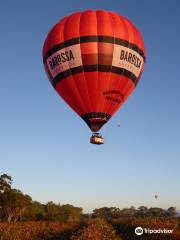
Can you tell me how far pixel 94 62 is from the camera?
83.1 ft

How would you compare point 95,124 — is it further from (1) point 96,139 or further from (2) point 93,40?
(2) point 93,40

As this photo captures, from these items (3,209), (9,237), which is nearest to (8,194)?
(3,209)

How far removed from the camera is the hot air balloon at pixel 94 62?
25.4 m

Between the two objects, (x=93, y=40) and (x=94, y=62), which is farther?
(x=93, y=40)

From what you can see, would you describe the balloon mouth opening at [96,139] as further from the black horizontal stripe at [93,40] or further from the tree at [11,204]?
the tree at [11,204]

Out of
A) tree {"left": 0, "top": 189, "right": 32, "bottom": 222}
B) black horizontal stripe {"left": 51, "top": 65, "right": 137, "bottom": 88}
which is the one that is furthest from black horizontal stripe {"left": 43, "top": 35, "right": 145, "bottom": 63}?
tree {"left": 0, "top": 189, "right": 32, "bottom": 222}

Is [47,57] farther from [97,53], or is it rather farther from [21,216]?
[21,216]

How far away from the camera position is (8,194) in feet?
282

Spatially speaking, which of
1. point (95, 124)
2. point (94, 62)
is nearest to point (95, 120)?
point (95, 124)

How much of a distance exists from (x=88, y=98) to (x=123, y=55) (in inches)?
142

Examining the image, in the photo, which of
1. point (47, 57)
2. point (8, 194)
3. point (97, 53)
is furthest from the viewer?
point (8, 194)

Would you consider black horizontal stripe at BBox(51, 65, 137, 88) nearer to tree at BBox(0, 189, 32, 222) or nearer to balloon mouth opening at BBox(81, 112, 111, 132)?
balloon mouth opening at BBox(81, 112, 111, 132)

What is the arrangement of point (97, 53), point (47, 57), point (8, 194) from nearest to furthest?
1. point (97, 53)
2. point (47, 57)
3. point (8, 194)

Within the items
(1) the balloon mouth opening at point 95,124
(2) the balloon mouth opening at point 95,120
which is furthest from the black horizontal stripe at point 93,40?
(1) the balloon mouth opening at point 95,124
